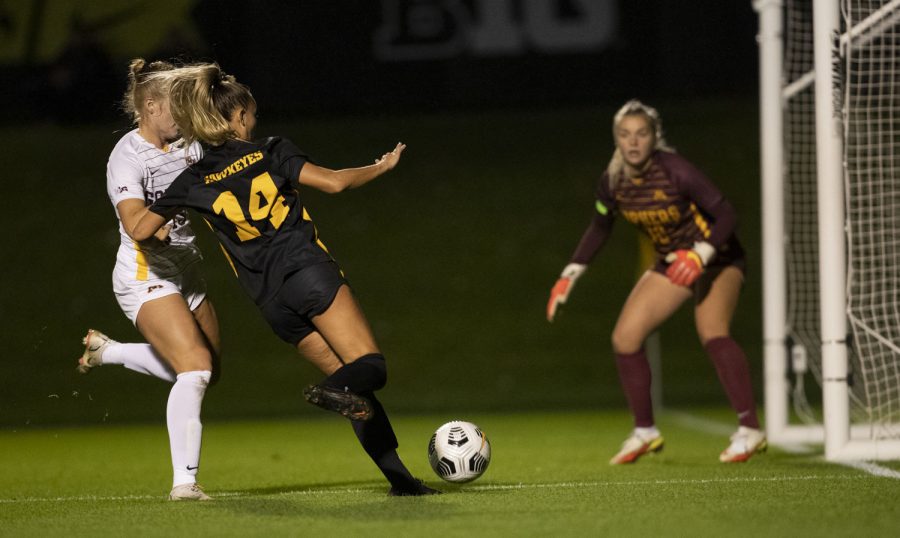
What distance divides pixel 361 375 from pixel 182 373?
757 mm

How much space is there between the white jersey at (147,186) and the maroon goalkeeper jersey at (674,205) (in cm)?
217

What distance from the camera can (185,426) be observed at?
407 centimetres

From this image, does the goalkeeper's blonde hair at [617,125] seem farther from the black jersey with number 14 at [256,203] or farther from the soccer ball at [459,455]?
the black jersey with number 14 at [256,203]

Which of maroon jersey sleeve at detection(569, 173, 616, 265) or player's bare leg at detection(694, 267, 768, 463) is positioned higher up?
maroon jersey sleeve at detection(569, 173, 616, 265)

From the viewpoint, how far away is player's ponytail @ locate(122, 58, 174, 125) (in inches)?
167

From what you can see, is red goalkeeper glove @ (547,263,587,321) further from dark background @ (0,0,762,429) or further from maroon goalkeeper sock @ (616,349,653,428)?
dark background @ (0,0,762,429)

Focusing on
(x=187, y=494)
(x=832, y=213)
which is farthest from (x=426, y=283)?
(x=187, y=494)

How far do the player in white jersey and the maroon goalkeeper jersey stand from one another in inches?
83.2

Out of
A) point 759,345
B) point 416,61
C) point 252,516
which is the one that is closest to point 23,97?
point 416,61

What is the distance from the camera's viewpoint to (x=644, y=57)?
423 inches

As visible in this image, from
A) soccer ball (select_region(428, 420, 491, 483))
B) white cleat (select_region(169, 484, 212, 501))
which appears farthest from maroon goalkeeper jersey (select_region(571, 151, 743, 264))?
white cleat (select_region(169, 484, 212, 501))

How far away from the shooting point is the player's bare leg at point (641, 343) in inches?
218

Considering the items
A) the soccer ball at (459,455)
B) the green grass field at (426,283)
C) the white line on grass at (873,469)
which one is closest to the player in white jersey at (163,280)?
the soccer ball at (459,455)

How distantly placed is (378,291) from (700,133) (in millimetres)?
3646
